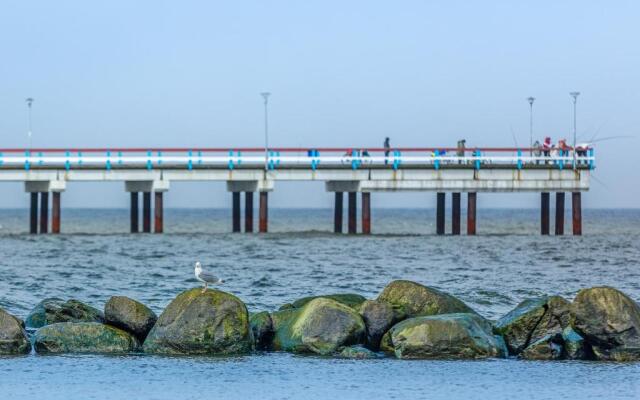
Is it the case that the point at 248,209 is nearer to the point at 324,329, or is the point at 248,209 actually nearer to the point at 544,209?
the point at 544,209

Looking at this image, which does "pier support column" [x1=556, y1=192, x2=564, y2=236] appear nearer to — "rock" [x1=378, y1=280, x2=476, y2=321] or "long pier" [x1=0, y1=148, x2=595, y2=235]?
"long pier" [x1=0, y1=148, x2=595, y2=235]

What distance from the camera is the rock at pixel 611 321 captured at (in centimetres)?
2208

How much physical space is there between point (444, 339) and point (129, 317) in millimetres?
5815

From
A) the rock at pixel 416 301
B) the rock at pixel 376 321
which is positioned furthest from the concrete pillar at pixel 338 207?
the rock at pixel 376 321

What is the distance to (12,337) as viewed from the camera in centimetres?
2291

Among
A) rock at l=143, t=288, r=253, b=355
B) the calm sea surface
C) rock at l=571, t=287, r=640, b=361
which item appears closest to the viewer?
the calm sea surface

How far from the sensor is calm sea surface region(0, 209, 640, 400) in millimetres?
19734

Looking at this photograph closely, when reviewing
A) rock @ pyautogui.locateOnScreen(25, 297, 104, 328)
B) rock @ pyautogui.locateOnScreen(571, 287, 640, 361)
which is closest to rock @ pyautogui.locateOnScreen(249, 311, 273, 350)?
rock @ pyautogui.locateOnScreen(25, 297, 104, 328)

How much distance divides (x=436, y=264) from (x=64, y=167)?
72.3 feet

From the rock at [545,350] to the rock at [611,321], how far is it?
2.36ft

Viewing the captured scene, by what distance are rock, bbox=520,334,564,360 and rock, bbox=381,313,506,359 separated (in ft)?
1.46

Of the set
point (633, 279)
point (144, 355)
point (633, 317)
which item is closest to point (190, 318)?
point (144, 355)

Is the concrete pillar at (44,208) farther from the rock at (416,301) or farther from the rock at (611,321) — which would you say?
the rock at (611,321)

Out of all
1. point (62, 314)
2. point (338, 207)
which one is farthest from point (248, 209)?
point (62, 314)
